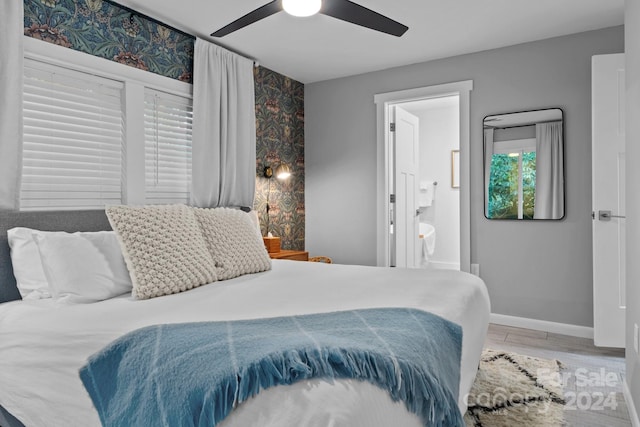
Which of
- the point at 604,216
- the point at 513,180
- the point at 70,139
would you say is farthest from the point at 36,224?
the point at 604,216

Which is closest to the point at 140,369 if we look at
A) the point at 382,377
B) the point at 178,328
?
the point at 178,328

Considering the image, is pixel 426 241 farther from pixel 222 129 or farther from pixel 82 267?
pixel 82 267

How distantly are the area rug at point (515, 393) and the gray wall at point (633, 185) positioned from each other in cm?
40

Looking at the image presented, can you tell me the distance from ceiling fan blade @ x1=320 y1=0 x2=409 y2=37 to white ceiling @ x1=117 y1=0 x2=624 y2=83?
31.0 inches

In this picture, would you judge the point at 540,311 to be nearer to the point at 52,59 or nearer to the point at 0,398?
the point at 0,398

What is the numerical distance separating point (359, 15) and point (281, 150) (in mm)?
2452

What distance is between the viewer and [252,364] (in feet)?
3.52

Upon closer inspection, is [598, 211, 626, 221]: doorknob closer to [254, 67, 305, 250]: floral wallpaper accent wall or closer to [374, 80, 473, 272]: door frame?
[374, 80, 473, 272]: door frame

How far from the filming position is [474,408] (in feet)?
7.27

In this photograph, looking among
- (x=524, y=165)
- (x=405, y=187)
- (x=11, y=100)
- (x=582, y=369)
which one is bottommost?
(x=582, y=369)

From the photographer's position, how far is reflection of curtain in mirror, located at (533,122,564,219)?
351 cm

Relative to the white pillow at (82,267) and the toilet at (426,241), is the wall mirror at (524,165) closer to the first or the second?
the toilet at (426,241)

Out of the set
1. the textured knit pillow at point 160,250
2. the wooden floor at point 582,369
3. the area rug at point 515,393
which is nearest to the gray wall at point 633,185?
the wooden floor at point 582,369

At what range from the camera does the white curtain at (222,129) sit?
339 centimetres
